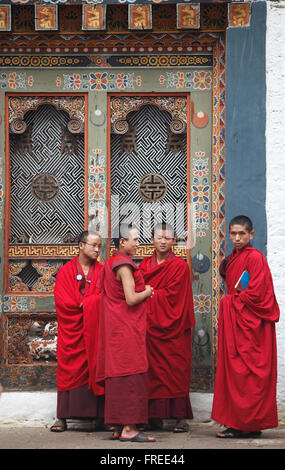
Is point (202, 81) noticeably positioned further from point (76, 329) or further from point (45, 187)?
point (76, 329)

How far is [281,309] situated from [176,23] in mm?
2690

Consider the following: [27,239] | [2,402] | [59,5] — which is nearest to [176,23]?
[59,5]

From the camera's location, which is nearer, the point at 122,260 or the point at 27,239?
the point at 122,260

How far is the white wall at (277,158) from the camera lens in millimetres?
6602

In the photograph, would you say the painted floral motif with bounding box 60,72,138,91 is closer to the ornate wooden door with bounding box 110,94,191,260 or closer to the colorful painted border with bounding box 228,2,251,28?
the ornate wooden door with bounding box 110,94,191,260

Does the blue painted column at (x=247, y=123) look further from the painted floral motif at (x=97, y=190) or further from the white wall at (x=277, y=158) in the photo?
the painted floral motif at (x=97, y=190)

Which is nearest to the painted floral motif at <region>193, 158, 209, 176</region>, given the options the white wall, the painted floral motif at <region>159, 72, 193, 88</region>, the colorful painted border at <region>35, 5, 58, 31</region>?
the white wall

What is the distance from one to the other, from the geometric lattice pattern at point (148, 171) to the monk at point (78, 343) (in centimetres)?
89

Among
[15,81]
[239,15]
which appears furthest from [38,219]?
[239,15]

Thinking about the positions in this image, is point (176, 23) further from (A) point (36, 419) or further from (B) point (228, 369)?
(A) point (36, 419)

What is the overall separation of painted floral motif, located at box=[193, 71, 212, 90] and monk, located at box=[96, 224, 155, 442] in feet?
6.09

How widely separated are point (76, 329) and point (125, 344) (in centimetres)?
68

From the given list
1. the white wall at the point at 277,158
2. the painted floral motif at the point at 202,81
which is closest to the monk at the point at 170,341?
the white wall at the point at 277,158

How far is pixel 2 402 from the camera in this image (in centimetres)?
667
